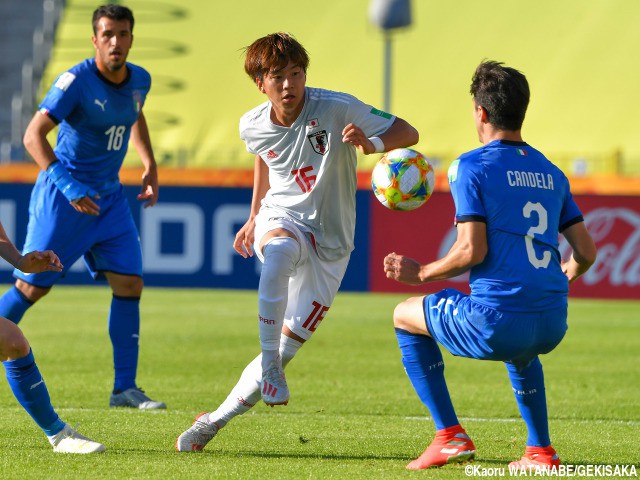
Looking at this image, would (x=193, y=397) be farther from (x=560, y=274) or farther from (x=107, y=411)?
(x=560, y=274)

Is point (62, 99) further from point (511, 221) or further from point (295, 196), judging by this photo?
point (511, 221)

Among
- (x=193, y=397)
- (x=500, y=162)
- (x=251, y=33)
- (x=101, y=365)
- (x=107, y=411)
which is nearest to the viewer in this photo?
(x=500, y=162)

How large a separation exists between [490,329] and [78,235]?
3621 mm

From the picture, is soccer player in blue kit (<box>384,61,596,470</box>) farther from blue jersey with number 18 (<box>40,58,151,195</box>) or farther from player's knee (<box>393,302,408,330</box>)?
blue jersey with number 18 (<box>40,58,151,195</box>)

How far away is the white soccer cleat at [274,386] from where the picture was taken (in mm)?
5699

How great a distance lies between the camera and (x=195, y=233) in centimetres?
1667

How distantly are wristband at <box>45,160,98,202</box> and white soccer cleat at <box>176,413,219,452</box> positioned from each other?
2.00m

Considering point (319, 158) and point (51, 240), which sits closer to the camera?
point (319, 158)

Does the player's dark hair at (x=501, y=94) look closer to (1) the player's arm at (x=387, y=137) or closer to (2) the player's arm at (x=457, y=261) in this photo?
(2) the player's arm at (x=457, y=261)

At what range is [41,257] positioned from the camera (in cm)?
530

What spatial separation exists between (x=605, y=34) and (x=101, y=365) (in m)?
29.5

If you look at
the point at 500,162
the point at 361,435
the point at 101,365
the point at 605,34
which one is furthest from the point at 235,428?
the point at 605,34

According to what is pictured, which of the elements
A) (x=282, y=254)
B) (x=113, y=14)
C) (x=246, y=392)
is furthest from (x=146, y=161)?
(x=246, y=392)

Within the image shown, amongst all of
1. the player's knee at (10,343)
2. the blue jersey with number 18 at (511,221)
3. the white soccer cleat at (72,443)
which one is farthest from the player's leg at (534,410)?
the player's knee at (10,343)
